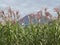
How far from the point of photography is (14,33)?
179 inches

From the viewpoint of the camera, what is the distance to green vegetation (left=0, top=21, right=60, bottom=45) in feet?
14.8

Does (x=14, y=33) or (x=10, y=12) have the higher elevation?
(x=10, y=12)

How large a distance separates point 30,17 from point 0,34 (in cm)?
80

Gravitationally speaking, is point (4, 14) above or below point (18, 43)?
above

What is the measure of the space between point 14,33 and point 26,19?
576 mm

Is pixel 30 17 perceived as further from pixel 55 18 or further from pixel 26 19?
pixel 55 18

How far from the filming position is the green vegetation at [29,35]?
4508 millimetres

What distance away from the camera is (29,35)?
15.2ft

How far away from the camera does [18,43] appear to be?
15.0ft

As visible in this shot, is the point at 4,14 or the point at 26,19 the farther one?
the point at 26,19

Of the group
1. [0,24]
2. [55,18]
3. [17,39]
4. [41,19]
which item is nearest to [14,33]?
[17,39]

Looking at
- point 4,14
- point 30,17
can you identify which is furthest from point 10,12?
point 30,17

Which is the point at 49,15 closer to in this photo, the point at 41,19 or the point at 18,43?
the point at 41,19

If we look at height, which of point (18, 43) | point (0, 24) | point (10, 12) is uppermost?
point (10, 12)
